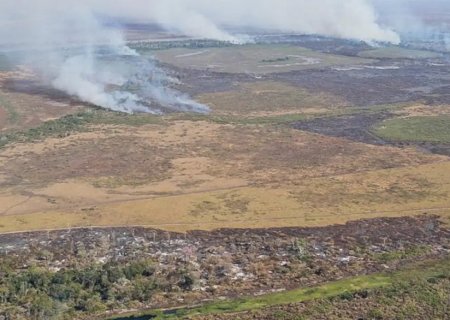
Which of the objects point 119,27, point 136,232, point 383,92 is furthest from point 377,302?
point 119,27

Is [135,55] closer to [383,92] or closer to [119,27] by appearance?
[383,92]

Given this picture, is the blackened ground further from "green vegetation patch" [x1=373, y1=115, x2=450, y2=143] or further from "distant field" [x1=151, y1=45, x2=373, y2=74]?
"distant field" [x1=151, y1=45, x2=373, y2=74]

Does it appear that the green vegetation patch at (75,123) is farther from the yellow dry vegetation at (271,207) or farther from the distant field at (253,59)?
the distant field at (253,59)

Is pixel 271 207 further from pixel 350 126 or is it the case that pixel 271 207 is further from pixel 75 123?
pixel 75 123

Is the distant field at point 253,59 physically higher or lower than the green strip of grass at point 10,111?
higher

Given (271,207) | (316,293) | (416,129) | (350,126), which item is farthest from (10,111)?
(316,293)

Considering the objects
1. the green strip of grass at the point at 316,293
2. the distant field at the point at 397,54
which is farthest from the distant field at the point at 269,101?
the green strip of grass at the point at 316,293

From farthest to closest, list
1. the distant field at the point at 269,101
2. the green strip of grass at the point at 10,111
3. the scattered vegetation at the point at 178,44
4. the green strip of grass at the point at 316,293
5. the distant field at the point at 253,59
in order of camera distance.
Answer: the scattered vegetation at the point at 178,44
the distant field at the point at 253,59
the distant field at the point at 269,101
the green strip of grass at the point at 10,111
the green strip of grass at the point at 316,293
